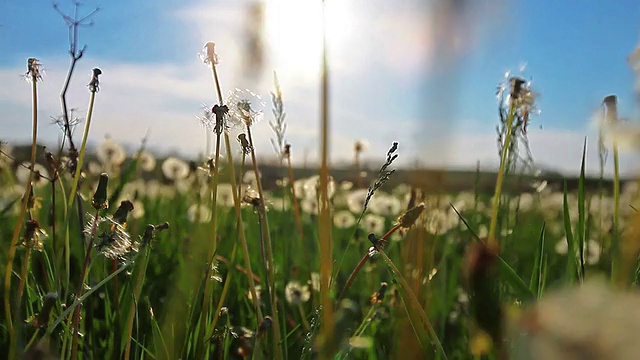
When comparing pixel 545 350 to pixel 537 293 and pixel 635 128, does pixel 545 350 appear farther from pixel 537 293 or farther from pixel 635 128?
pixel 537 293

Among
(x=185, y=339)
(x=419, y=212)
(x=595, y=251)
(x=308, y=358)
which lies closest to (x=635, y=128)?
(x=419, y=212)

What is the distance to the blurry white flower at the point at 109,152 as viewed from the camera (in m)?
4.09

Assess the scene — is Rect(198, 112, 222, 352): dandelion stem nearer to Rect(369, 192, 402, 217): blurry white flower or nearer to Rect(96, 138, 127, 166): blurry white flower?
Rect(96, 138, 127, 166): blurry white flower

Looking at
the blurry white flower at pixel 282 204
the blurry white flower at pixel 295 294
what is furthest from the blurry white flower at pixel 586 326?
the blurry white flower at pixel 295 294

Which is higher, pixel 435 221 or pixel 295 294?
pixel 435 221

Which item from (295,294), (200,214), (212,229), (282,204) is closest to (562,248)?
(282,204)

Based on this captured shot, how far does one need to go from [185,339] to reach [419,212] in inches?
21.3

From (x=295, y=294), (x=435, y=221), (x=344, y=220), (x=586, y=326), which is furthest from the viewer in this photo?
(x=344, y=220)

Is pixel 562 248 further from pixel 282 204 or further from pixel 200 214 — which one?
pixel 200 214

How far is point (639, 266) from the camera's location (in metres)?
1.27

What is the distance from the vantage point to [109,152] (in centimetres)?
417

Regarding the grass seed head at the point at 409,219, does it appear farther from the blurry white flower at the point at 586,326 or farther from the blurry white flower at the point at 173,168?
the blurry white flower at the point at 173,168

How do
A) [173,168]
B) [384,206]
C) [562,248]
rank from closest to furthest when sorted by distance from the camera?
[562,248]
[384,206]
[173,168]

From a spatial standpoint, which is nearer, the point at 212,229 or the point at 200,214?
the point at 212,229
